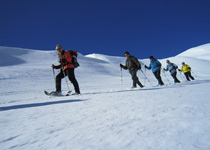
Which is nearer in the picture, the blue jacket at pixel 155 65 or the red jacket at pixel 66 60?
the red jacket at pixel 66 60

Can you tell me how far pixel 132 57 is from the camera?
21.3ft

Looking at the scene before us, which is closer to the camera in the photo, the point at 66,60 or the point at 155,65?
the point at 66,60

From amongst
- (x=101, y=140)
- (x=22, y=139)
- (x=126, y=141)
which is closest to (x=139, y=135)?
(x=126, y=141)

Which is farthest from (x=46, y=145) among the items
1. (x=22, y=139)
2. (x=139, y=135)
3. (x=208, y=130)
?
(x=208, y=130)

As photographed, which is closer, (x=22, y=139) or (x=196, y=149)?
(x=196, y=149)

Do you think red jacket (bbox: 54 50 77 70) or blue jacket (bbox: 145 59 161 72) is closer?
red jacket (bbox: 54 50 77 70)

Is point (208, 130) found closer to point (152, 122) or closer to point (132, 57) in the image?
point (152, 122)

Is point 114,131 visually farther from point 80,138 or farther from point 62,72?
point 62,72

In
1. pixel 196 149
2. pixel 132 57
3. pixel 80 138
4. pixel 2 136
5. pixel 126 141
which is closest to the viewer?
pixel 196 149

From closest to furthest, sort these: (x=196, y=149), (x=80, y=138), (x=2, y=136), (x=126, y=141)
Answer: (x=196, y=149), (x=126, y=141), (x=80, y=138), (x=2, y=136)

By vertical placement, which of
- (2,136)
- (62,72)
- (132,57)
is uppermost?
(132,57)

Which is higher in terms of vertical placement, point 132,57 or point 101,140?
point 132,57

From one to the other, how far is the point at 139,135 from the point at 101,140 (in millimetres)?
270

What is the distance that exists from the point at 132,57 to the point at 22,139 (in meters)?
5.98
